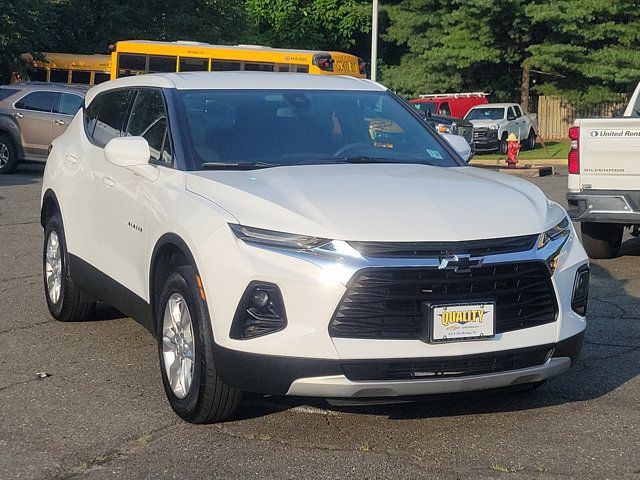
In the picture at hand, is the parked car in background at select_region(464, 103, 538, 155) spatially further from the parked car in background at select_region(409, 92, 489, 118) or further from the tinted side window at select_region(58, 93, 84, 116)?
the tinted side window at select_region(58, 93, 84, 116)

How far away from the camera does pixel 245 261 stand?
Result: 4891 millimetres

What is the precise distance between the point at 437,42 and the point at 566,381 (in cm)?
3644

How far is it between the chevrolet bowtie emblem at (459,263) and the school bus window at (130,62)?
23.7 metres

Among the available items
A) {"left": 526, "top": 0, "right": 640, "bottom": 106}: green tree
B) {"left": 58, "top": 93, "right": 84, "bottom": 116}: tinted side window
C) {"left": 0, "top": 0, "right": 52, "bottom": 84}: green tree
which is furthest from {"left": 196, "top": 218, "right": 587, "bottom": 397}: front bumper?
{"left": 526, "top": 0, "right": 640, "bottom": 106}: green tree

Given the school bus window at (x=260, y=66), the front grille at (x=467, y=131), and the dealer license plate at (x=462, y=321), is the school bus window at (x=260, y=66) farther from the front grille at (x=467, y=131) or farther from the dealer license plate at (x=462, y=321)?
the dealer license plate at (x=462, y=321)

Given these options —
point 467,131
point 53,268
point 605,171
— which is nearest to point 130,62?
point 467,131

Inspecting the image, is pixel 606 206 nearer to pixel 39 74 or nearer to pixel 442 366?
pixel 442 366

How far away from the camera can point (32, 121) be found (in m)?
21.6

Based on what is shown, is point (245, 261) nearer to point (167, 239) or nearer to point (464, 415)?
point (167, 239)

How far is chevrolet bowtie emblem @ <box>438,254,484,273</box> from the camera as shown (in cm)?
484

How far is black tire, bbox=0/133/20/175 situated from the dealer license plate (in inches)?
707

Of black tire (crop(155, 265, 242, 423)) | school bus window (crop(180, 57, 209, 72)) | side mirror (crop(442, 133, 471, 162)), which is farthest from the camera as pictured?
school bus window (crop(180, 57, 209, 72))

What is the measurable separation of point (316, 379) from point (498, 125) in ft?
101

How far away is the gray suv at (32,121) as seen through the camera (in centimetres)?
2152
